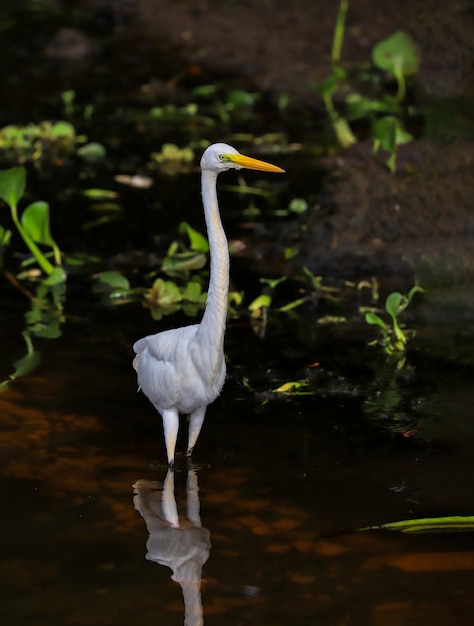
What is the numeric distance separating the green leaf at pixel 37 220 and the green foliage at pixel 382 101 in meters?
2.42

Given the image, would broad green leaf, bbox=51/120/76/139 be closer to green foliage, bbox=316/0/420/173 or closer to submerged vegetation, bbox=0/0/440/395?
submerged vegetation, bbox=0/0/440/395

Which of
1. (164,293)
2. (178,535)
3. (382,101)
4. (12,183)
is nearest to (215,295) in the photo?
(178,535)

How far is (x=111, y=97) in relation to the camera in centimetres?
1175

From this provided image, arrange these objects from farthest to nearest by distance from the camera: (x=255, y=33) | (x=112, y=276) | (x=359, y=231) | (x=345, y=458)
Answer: (x=255, y=33)
(x=359, y=231)
(x=112, y=276)
(x=345, y=458)

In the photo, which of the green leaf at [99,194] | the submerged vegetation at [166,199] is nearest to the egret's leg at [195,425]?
the submerged vegetation at [166,199]

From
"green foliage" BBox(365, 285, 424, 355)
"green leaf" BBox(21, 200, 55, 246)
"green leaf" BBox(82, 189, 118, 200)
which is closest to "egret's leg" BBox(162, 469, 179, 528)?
"green foliage" BBox(365, 285, 424, 355)

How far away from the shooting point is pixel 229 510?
431 centimetres

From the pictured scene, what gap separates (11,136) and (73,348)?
4300 millimetres

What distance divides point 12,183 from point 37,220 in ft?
0.81

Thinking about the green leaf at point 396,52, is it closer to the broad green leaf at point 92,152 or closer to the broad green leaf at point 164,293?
the broad green leaf at point 92,152

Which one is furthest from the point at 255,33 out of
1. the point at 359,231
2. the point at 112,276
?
the point at 112,276

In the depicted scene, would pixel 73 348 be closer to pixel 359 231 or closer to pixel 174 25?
pixel 359 231

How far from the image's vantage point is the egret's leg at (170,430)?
4531 mm

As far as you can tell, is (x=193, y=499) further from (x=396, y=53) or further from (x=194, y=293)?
(x=396, y=53)
